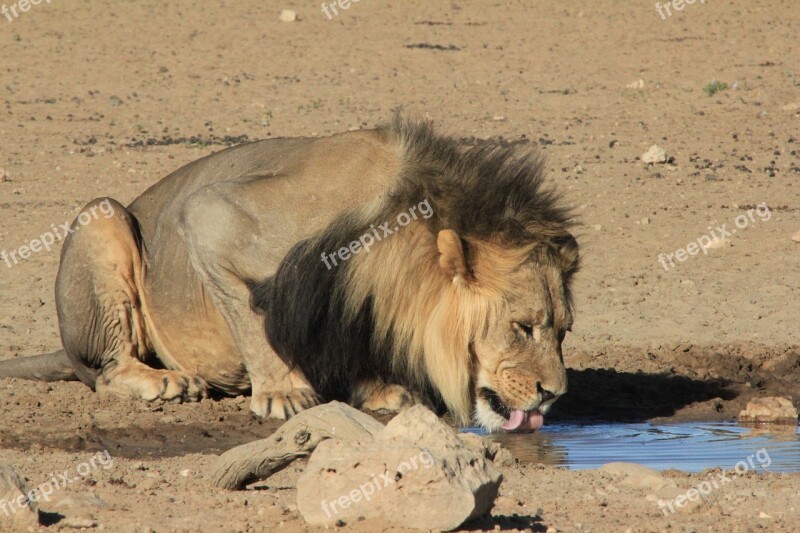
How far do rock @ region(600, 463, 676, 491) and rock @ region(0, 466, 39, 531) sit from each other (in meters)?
2.26

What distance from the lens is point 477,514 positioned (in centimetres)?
423

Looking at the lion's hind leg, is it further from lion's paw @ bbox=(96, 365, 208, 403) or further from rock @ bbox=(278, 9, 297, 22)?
rock @ bbox=(278, 9, 297, 22)

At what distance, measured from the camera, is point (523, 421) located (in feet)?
20.7

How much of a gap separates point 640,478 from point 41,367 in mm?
3828

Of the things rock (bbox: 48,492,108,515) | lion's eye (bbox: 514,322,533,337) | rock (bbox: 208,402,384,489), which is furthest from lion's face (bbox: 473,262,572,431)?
rock (bbox: 48,492,108,515)

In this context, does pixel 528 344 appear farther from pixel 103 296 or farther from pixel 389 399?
pixel 103 296

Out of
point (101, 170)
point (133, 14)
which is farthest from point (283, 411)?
point (133, 14)

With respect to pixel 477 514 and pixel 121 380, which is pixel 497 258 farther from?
pixel 121 380

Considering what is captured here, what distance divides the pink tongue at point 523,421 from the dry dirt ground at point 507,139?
352 millimetres

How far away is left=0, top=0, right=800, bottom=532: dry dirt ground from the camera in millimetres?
5422

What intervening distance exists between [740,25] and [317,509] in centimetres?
1661

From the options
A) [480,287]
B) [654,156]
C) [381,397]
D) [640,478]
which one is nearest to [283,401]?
[381,397]

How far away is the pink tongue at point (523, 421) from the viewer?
6.27 m

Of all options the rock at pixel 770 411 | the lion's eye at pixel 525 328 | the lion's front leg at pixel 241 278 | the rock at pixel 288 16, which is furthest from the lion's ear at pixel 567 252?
the rock at pixel 288 16
